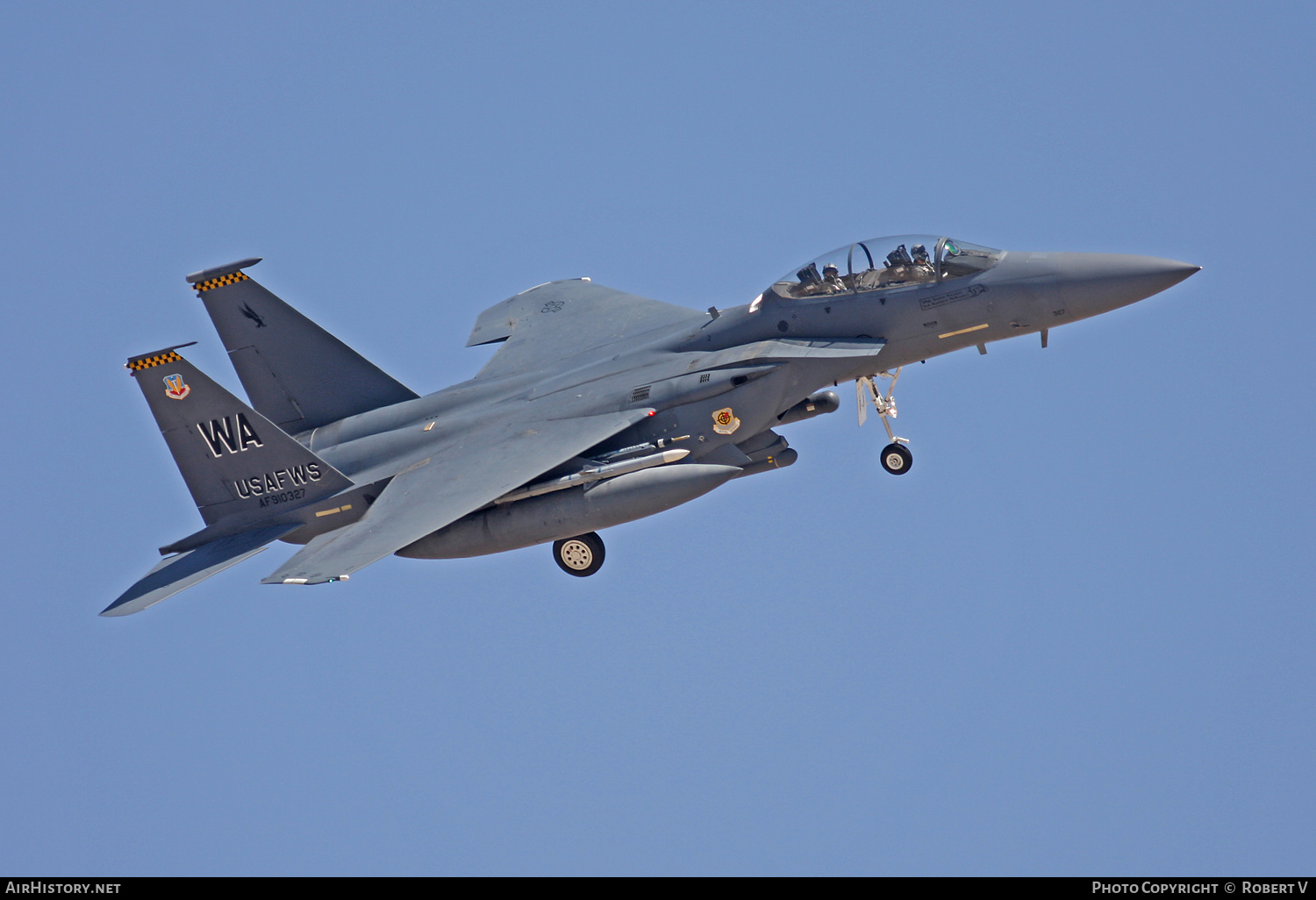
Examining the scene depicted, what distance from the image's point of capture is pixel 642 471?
18.8 metres

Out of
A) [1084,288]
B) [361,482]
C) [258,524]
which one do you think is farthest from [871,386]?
[258,524]

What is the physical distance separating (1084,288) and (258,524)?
1100 centimetres

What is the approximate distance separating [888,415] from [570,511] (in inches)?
179

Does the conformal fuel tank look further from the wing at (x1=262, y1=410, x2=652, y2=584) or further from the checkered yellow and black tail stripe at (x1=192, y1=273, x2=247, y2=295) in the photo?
the checkered yellow and black tail stripe at (x1=192, y1=273, x2=247, y2=295)

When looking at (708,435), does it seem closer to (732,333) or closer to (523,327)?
(732,333)

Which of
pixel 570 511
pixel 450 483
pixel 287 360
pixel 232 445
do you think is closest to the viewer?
pixel 570 511

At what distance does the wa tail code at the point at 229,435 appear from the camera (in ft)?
65.5

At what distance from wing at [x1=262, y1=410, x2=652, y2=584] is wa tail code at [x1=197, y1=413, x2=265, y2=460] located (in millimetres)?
1707

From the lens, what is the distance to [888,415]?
20281 mm

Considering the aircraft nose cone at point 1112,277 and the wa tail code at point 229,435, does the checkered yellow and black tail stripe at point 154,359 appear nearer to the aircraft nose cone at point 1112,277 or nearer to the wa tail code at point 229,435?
the wa tail code at point 229,435

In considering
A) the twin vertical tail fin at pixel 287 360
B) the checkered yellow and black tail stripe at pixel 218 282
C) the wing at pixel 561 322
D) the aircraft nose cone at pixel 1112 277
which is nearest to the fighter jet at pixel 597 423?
the aircraft nose cone at pixel 1112 277

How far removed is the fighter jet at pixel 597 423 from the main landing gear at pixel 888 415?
1.0 inches

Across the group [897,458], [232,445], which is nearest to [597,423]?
[897,458]

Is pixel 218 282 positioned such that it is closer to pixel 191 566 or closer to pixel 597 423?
pixel 191 566
